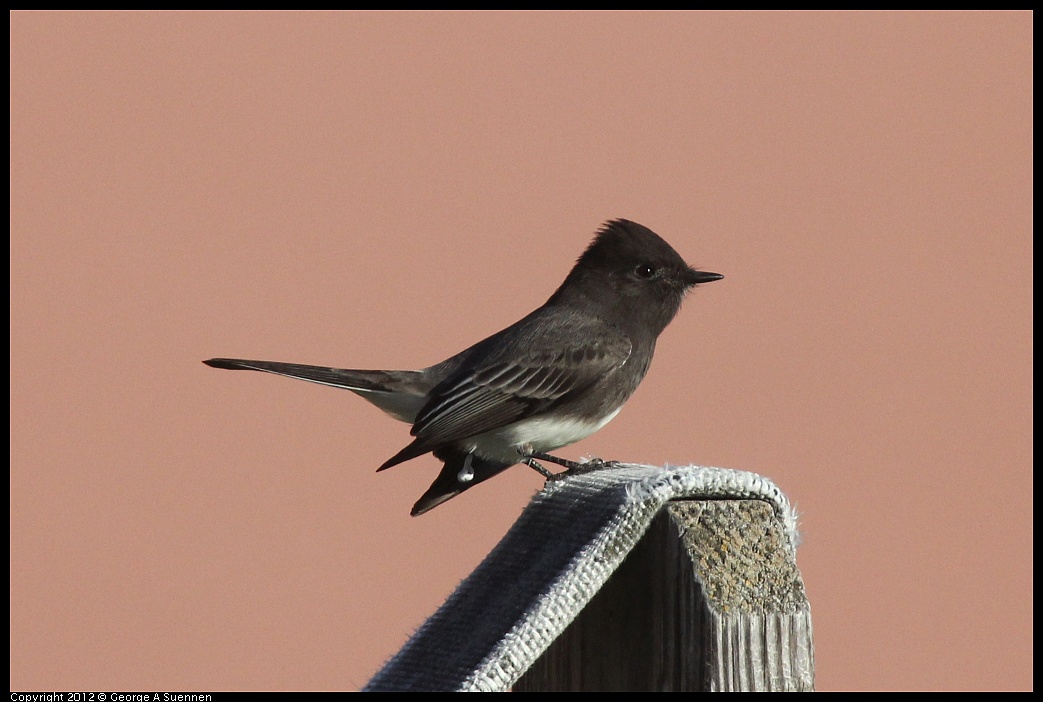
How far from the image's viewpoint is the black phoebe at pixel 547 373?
4371mm

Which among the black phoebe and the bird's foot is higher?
the black phoebe

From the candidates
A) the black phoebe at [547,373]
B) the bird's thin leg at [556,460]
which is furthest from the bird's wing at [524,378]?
the bird's thin leg at [556,460]

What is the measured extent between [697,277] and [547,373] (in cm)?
82

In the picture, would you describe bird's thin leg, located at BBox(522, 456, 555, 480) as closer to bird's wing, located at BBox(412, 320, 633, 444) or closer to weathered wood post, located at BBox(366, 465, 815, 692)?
bird's wing, located at BBox(412, 320, 633, 444)

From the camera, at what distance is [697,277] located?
476 centimetres

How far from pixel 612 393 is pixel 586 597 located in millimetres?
2026

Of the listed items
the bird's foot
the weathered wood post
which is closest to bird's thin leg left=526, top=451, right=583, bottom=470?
the bird's foot

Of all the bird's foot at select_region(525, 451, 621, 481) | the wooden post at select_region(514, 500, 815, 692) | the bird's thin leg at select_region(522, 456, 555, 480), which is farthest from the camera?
the bird's thin leg at select_region(522, 456, 555, 480)

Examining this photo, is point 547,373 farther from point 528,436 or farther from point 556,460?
point 556,460

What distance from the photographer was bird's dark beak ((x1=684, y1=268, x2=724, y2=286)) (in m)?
4.76

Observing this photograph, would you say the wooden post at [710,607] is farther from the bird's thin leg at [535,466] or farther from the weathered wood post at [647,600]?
the bird's thin leg at [535,466]

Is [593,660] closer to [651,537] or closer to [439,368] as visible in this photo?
[651,537]

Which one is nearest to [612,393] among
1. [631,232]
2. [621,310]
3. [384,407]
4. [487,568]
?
[621,310]

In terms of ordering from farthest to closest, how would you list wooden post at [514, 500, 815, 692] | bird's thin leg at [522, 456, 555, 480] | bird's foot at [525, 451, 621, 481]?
bird's thin leg at [522, 456, 555, 480]
bird's foot at [525, 451, 621, 481]
wooden post at [514, 500, 815, 692]
